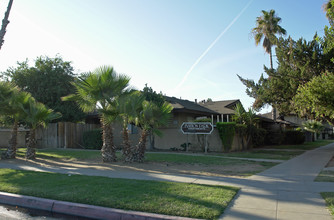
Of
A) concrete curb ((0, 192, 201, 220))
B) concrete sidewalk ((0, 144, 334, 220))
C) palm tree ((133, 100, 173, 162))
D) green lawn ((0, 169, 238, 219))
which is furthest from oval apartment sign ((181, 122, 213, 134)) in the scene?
concrete curb ((0, 192, 201, 220))

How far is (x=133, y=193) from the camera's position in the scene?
6.62 m

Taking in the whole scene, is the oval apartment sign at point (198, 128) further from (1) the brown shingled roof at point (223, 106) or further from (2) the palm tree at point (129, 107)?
(1) the brown shingled roof at point (223, 106)

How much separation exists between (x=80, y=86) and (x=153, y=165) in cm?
478

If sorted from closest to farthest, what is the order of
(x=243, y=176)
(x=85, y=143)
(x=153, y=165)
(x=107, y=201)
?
1. (x=107, y=201)
2. (x=243, y=176)
3. (x=153, y=165)
4. (x=85, y=143)

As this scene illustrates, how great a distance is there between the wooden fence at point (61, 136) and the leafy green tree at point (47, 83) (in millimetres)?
1621

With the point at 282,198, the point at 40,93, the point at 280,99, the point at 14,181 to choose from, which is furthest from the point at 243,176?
the point at 40,93

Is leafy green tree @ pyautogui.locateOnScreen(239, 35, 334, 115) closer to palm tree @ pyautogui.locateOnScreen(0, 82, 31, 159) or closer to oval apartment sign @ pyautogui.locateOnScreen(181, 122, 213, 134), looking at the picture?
oval apartment sign @ pyautogui.locateOnScreen(181, 122, 213, 134)

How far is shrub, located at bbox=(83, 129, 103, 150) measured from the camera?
20.3 m

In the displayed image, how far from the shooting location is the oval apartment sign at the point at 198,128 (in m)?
17.3

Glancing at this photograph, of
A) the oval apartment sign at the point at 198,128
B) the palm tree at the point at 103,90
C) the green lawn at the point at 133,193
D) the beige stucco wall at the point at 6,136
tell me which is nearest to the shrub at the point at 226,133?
the oval apartment sign at the point at 198,128

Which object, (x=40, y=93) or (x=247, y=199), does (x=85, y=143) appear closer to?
(x=40, y=93)

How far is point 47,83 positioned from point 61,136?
4.85m

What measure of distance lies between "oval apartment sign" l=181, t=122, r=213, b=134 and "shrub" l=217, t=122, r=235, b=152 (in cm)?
120

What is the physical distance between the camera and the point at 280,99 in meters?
21.9
